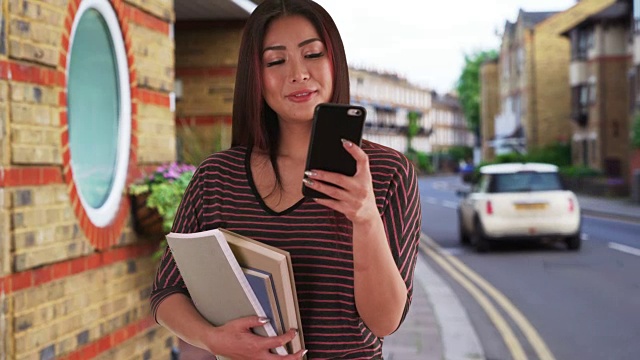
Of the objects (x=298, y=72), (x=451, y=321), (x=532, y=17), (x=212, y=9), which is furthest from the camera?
(x=532, y=17)

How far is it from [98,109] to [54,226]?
970mm

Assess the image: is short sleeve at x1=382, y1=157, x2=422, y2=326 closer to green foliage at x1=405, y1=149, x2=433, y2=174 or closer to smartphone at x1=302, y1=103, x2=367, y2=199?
smartphone at x1=302, y1=103, x2=367, y2=199

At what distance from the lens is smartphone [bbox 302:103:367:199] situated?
5.92 ft

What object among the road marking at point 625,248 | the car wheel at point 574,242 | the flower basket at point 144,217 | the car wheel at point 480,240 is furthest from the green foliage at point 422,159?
the flower basket at point 144,217

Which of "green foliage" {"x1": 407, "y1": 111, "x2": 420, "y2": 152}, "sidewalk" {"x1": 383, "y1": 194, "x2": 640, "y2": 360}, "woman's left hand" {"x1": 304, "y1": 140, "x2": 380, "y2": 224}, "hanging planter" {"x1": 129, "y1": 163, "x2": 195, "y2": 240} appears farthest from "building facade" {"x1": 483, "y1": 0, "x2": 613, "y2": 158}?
"woman's left hand" {"x1": 304, "y1": 140, "x2": 380, "y2": 224}

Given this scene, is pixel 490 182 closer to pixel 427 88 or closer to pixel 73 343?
pixel 73 343

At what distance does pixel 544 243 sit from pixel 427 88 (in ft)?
380

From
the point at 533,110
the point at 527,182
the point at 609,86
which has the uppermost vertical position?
the point at 609,86

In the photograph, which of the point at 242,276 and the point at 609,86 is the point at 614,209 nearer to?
the point at 609,86

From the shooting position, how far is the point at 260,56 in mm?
2082

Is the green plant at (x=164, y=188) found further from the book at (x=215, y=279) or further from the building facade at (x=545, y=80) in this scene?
the building facade at (x=545, y=80)

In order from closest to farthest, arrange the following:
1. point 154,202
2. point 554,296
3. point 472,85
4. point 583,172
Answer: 1. point 154,202
2. point 554,296
3. point 583,172
4. point 472,85

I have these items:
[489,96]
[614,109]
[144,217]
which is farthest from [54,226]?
[489,96]

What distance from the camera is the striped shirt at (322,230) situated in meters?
2.02
